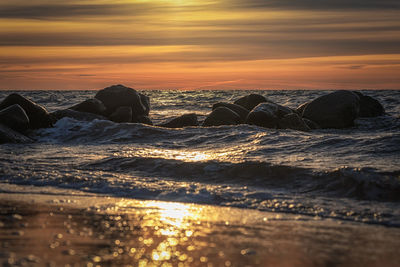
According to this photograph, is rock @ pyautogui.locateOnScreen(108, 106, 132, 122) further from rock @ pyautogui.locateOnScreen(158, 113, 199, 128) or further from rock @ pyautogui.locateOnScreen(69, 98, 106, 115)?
rock @ pyautogui.locateOnScreen(158, 113, 199, 128)

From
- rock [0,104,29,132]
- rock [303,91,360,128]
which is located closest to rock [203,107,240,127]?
rock [303,91,360,128]

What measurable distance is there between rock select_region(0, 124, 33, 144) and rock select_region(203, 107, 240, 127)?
5.23 metres

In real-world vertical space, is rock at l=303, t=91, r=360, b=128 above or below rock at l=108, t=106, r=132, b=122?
above

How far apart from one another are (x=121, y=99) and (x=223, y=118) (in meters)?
4.72

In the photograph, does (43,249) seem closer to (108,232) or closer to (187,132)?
(108,232)

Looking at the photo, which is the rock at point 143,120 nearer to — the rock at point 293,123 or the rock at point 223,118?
the rock at point 223,118

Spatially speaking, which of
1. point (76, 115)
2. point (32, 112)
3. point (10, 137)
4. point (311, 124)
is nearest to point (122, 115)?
point (76, 115)

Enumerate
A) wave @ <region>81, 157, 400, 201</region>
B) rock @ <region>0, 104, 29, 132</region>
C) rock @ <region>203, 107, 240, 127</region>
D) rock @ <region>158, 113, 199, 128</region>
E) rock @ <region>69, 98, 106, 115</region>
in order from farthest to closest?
rock @ <region>69, 98, 106, 115</region> → rock @ <region>158, 113, 199, 128</region> → rock @ <region>203, 107, 240, 127</region> → rock @ <region>0, 104, 29, 132</region> → wave @ <region>81, 157, 400, 201</region>

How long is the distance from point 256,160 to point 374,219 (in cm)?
323

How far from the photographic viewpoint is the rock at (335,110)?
553 inches

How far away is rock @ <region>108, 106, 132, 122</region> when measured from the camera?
15664mm

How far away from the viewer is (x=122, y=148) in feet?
32.4

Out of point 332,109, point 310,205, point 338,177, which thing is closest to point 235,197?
point 310,205

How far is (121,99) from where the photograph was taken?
16.9 metres
